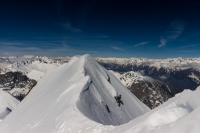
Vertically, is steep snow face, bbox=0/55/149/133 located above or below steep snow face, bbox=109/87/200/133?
below

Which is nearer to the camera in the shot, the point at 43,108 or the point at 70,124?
the point at 70,124

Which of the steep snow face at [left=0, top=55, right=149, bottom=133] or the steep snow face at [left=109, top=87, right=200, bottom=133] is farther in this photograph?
the steep snow face at [left=0, top=55, right=149, bottom=133]

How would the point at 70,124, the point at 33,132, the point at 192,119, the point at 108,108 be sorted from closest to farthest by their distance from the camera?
the point at 192,119
the point at 70,124
the point at 33,132
the point at 108,108

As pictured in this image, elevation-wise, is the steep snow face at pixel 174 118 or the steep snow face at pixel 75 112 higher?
the steep snow face at pixel 174 118

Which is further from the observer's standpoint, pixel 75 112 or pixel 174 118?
pixel 75 112

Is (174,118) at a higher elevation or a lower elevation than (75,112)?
higher

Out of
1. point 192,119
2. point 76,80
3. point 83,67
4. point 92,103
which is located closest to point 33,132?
point 92,103

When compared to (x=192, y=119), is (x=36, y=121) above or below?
below

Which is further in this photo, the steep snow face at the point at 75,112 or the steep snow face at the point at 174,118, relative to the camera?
the steep snow face at the point at 75,112

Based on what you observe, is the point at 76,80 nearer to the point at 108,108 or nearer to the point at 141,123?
the point at 108,108

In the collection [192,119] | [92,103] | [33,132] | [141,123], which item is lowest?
[33,132]

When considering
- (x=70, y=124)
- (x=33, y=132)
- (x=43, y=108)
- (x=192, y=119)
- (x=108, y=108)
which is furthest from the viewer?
(x=108, y=108)
